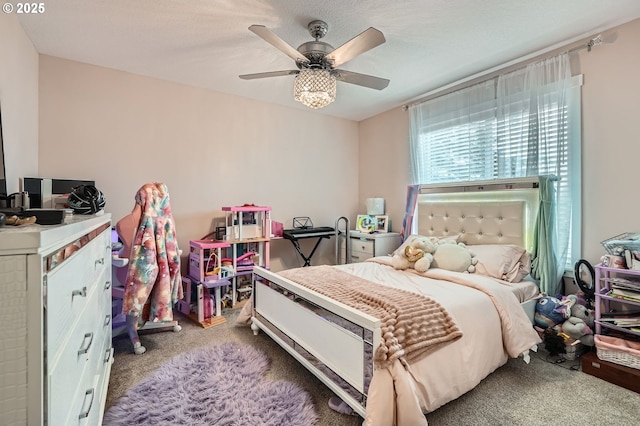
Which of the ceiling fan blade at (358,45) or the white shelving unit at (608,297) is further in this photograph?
the white shelving unit at (608,297)

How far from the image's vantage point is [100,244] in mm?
1506

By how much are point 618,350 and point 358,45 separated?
99.6 inches

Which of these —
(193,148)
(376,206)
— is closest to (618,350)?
(376,206)

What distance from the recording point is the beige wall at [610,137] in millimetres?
2180

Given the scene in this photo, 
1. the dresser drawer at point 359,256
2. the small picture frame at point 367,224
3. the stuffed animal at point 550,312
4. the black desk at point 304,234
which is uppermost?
the small picture frame at point 367,224

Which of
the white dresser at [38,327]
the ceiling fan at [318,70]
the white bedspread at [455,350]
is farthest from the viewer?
the ceiling fan at [318,70]

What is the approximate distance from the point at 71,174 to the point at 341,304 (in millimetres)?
2874

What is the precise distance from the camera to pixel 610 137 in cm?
228

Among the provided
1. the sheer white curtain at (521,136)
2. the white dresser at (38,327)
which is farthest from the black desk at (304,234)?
the white dresser at (38,327)

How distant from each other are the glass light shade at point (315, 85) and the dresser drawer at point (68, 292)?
1.60 metres

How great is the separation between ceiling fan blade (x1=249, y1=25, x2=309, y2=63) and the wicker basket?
2.79 meters

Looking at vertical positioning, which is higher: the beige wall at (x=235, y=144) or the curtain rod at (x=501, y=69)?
the curtain rod at (x=501, y=69)

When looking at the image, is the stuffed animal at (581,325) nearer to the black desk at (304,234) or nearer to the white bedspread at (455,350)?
the white bedspread at (455,350)

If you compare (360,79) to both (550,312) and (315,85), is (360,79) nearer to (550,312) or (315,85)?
(315,85)
